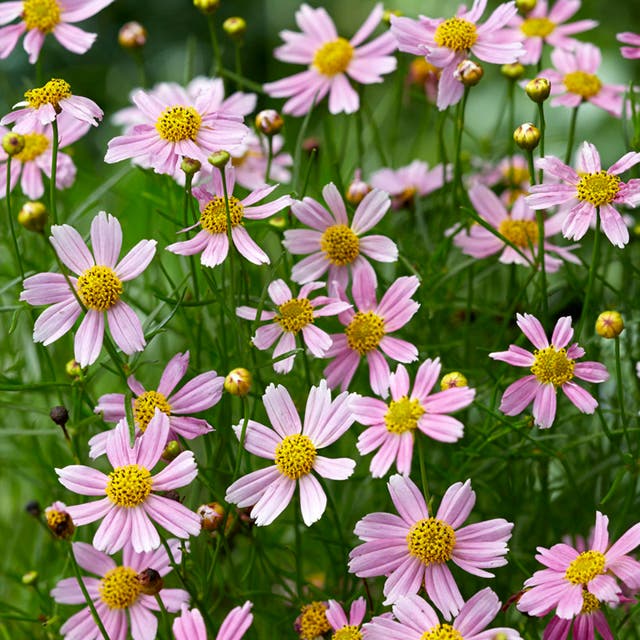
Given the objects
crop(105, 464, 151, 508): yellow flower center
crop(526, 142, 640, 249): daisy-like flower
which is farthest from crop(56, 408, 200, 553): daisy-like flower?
crop(526, 142, 640, 249): daisy-like flower

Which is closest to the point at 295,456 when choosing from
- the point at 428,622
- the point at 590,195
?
the point at 428,622

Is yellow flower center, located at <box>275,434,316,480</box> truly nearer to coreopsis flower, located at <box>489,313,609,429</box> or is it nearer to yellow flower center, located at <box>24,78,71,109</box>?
coreopsis flower, located at <box>489,313,609,429</box>

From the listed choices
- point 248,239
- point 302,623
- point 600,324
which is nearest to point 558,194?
point 600,324

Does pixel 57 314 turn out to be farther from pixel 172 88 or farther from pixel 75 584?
pixel 172 88

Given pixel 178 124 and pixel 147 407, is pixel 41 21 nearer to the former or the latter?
pixel 178 124

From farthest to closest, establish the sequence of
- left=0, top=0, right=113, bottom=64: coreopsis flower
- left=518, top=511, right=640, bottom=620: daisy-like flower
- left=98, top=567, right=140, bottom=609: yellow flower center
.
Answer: left=0, top=0, right=113, bottom=64: coreopsis flower < left=98, top=567, right=140, bottom=609: yellow flower center < left=518, top=511, right=640, bottom=620: daisy-like flower

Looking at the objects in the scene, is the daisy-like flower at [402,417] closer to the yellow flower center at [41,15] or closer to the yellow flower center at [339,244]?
the yellow flower center at [339,244]

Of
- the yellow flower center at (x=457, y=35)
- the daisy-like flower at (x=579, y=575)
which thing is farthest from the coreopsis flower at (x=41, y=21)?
the daisy-like flower at (x=579, y=575)
